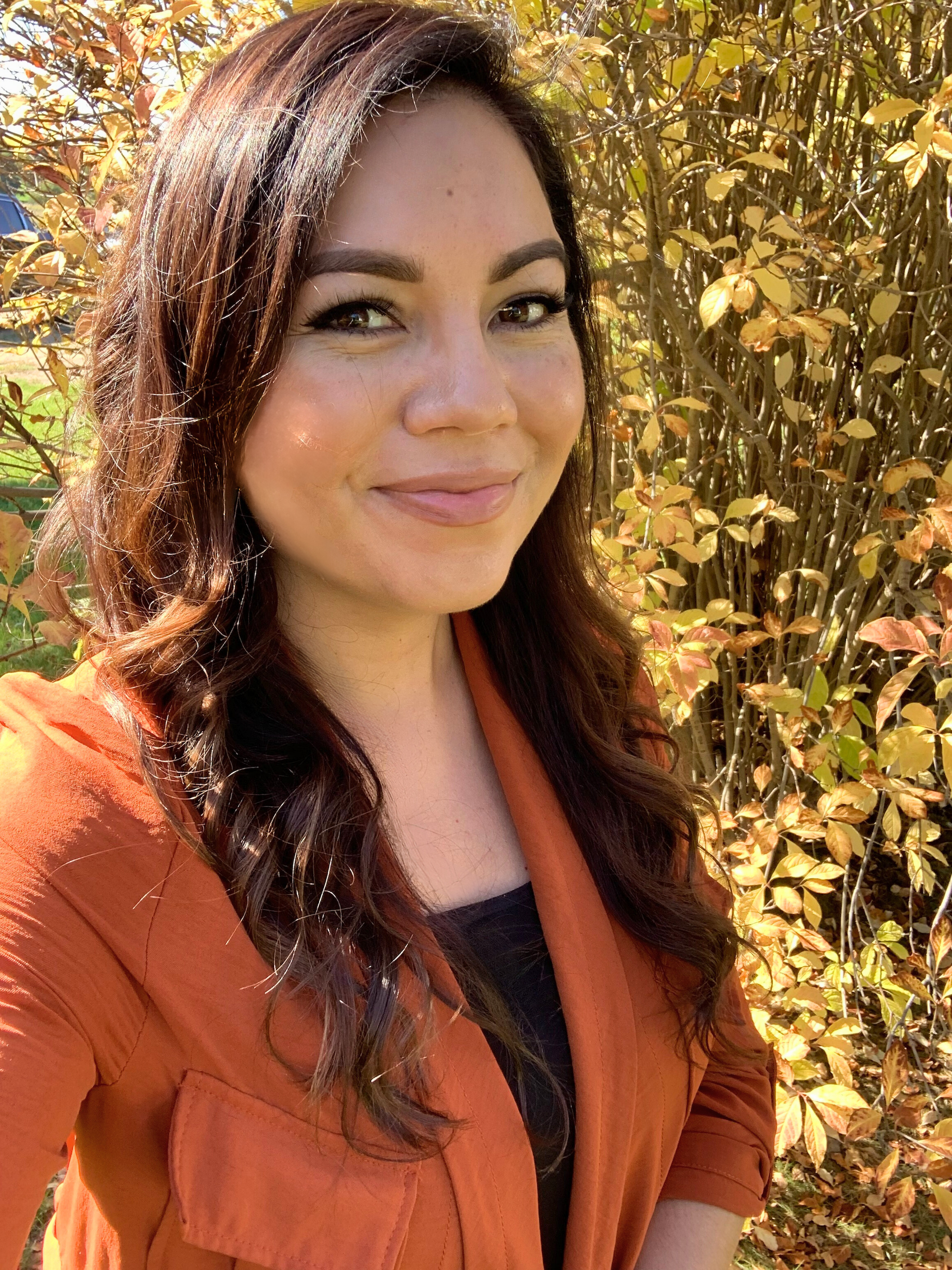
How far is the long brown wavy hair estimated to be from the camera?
105 cm

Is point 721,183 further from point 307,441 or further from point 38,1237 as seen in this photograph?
point 38,1237

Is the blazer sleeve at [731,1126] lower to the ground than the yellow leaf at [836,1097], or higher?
higher

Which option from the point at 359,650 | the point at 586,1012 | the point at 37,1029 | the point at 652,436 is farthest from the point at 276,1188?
the point at 652,436

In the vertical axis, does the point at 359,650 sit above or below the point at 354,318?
below

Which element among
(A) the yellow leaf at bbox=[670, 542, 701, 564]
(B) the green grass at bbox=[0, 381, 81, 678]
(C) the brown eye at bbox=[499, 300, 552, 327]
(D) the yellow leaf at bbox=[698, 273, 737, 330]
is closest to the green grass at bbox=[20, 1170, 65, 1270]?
(B) the green grass at bbox=[0, 381, 81, 678]

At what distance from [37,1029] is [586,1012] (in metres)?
0.66

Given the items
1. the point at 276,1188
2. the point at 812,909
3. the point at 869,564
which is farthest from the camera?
the point at 869,564

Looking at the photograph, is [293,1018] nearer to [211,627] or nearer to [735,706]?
[211,627]

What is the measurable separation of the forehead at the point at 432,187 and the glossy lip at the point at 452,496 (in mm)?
249

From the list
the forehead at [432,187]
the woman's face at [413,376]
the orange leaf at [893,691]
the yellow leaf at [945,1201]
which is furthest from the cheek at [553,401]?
the yellow leaf at [945,1201]

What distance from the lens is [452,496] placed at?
116 cm

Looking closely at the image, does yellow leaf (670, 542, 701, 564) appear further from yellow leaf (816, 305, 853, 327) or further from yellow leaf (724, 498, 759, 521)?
yellow leaf (816, 305, 853, 327)

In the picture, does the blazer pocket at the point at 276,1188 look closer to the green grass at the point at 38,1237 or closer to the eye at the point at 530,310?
the eye at the point at 530,310

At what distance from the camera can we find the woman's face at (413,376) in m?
1.08
